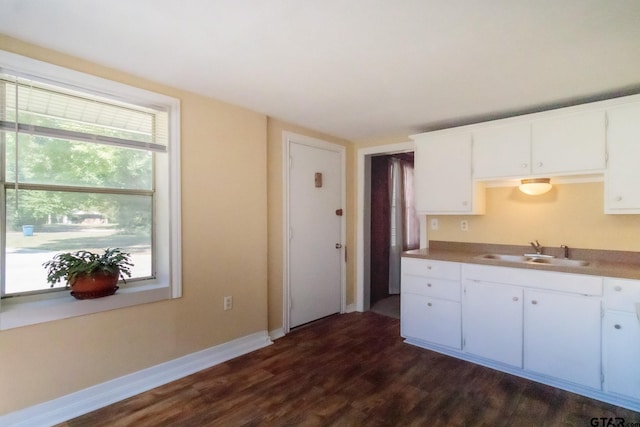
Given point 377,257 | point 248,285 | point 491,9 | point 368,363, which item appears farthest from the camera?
point 377,257

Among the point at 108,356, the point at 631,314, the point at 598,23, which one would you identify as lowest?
the point at 108,356

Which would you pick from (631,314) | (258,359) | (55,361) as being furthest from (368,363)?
(55,361)

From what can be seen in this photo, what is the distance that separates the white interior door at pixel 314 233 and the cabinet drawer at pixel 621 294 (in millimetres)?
2511

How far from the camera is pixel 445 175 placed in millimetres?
3146

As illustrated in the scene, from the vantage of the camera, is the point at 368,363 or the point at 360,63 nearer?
the point at 360,63

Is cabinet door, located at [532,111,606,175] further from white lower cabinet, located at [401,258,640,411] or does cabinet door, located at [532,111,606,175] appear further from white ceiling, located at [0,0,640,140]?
white lower cabinet, located at [401,258,640,411]

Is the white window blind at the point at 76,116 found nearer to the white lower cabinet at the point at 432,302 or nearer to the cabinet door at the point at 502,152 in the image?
the white lower cabinet at the point at 432,302

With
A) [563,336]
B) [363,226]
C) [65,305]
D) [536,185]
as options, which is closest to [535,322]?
[563,336]

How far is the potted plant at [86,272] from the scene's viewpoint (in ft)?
6.55

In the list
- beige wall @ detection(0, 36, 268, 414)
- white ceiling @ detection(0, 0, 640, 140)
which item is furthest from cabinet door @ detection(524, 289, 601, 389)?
beige wall @ detection(0, 36, 268, 414)

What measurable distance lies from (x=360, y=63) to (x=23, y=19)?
5.94 ft

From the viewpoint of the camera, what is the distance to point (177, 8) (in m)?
1.50

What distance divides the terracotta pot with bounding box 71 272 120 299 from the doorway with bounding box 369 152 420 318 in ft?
10.1

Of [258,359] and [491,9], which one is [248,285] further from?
[491,9]
